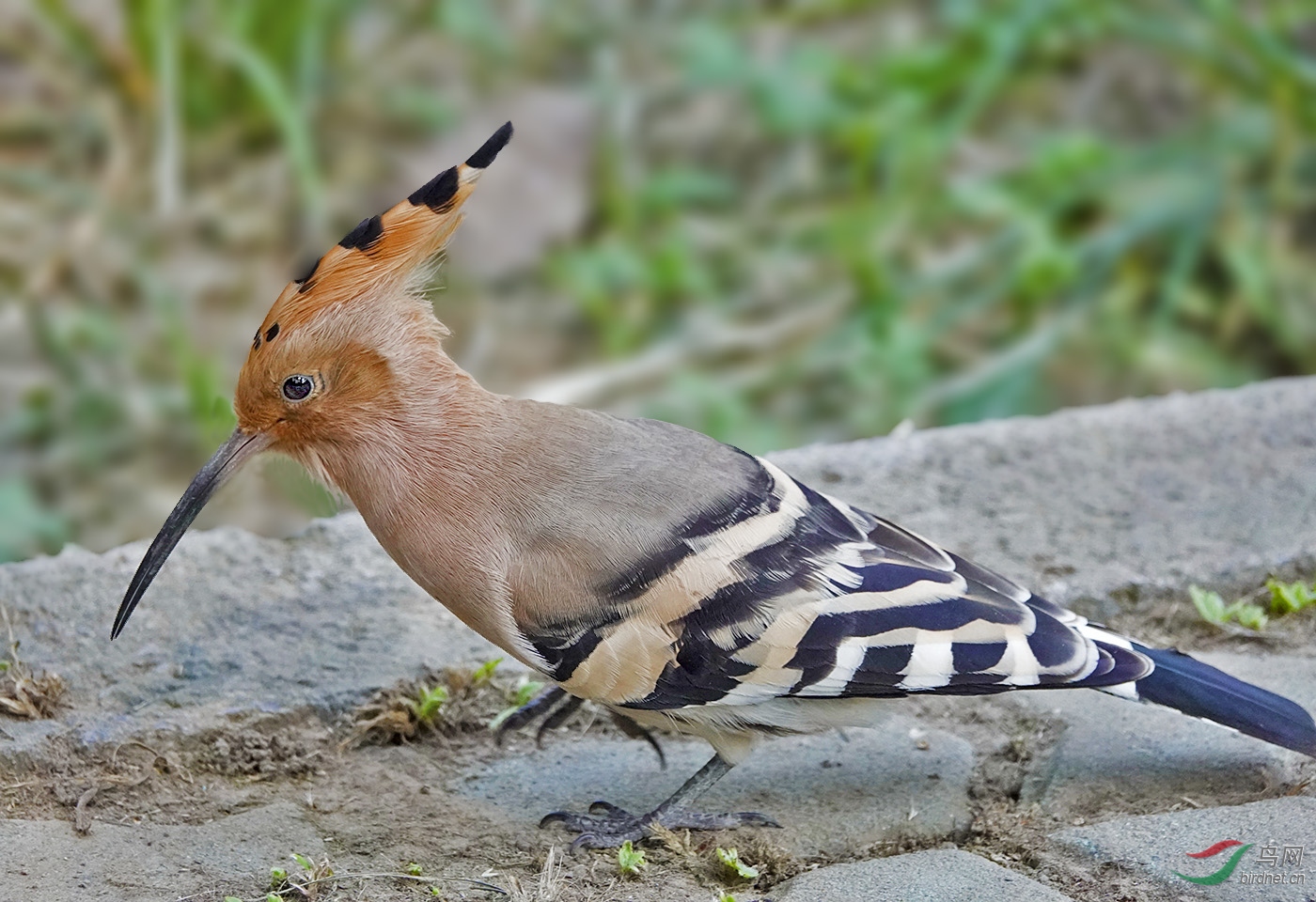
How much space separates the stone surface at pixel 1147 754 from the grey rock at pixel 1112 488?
0.35 metres

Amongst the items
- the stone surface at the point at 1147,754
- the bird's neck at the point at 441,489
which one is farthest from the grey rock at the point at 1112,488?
the bird's neck at the point at 441,489

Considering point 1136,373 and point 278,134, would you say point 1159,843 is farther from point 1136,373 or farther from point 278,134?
point 278,134

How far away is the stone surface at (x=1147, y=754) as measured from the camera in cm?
272

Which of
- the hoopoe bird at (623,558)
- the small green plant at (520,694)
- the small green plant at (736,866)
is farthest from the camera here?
the small green plant at (520,694)

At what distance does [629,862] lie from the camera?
2521 millimetres

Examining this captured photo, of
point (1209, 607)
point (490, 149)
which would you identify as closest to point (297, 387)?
point (490, 149)

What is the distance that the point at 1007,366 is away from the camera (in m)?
5.49

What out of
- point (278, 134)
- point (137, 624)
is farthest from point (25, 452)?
point (137, 624)

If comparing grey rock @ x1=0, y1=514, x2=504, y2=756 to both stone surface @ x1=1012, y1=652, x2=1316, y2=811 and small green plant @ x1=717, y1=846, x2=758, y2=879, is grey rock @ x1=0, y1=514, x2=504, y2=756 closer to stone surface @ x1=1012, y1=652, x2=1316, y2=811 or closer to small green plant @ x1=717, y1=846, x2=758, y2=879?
small green plant @ x1=717, y1=846, x2=758, y2=879

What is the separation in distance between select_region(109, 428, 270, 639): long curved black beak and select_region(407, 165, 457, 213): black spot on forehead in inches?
20.0

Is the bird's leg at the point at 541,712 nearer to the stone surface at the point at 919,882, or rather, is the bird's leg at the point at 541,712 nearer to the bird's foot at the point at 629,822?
the bird's foot at the point at 629,822

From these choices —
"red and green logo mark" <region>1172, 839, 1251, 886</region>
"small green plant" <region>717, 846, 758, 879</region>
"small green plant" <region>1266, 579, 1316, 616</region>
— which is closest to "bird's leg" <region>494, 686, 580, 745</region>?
"small green plant" <region>717, 846, 758, 879</region>

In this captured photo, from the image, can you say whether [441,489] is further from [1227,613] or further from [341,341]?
[1227,613]

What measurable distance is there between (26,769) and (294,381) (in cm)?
79
